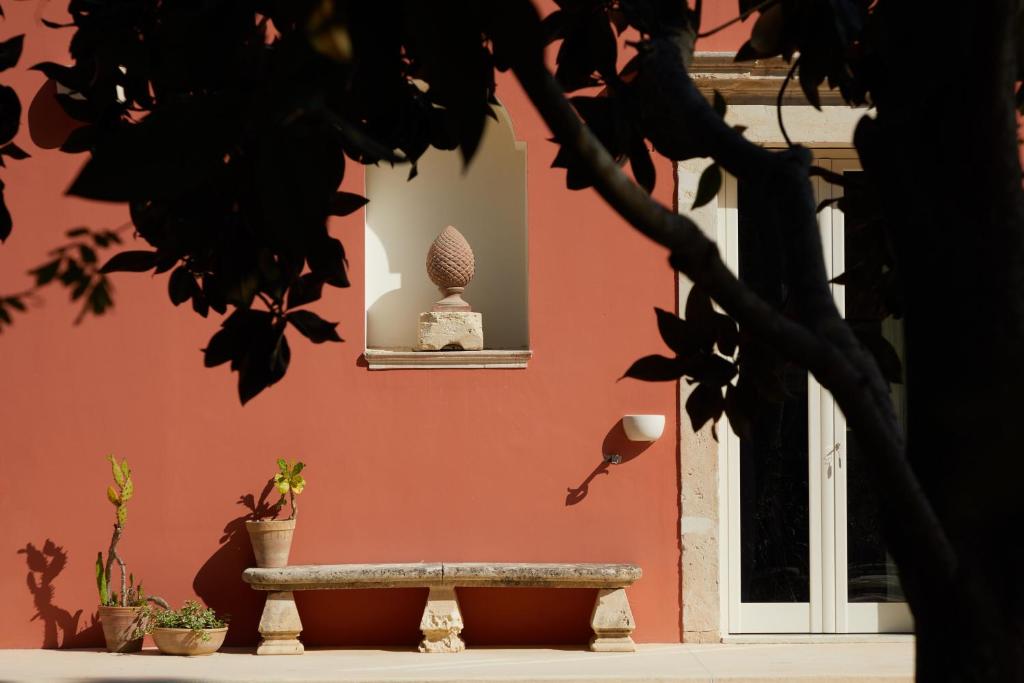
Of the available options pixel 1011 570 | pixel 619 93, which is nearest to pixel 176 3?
pixel 619 93

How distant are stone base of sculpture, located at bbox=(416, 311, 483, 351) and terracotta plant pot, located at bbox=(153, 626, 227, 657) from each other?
1.78 meters

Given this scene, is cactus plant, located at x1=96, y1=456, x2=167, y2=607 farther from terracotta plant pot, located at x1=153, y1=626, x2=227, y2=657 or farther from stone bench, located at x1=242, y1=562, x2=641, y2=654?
stone bench, located at x1=242, y1=562, x2=641, y2=654

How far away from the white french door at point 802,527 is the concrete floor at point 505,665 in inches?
8.3

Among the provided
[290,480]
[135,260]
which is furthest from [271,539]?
[135,260]

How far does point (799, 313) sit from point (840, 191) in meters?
5.72

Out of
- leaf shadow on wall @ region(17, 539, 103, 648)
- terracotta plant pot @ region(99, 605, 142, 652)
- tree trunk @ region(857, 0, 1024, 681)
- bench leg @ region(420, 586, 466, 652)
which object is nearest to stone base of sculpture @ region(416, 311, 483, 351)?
bench leg @ region(420, 586, 466, 652)

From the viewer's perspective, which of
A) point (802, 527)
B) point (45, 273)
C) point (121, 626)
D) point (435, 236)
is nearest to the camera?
point (45, 273)

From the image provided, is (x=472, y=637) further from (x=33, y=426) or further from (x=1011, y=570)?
(x=1011, y=570)

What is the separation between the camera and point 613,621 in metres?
6.19

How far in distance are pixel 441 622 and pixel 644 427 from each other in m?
1.41

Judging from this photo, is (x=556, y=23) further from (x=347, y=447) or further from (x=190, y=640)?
(x=190, y=640)

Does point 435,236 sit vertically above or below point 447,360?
above

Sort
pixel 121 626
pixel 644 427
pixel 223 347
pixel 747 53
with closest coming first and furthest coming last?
pixel 223 347 < pixel 747 53 < pixel 121 626 < pixel 644 427

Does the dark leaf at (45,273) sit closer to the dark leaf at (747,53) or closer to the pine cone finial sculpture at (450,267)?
the dark leaf at (747,53)
